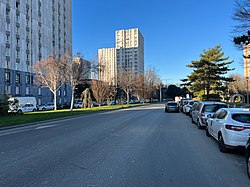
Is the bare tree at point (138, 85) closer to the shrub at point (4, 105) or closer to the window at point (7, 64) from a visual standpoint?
the window at point (7, 64)

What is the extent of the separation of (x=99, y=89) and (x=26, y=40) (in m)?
21.6

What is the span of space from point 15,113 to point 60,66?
1138cm

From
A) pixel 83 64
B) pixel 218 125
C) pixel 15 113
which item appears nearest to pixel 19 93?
pixel 83 64

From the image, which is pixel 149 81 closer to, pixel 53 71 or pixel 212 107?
pixel 53 71

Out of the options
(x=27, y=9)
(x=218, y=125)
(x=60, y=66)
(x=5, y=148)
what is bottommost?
(x=5, y=148)

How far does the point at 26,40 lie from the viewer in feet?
176

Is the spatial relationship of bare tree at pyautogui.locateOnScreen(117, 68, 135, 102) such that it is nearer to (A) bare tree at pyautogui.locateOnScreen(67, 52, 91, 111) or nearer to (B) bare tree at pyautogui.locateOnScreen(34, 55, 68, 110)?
(B) bare tree at pyautogui.locateOnScreen(34, 55, 68, 110)

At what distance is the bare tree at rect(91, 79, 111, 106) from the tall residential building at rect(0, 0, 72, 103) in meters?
8.17

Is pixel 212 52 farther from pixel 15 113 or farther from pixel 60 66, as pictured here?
pixel 15 113

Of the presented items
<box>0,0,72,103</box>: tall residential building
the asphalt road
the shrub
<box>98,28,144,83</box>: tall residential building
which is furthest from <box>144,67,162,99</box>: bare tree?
the asphalt road

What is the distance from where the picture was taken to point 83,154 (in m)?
7.24

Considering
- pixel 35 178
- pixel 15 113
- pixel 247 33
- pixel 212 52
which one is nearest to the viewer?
pixel 35 178

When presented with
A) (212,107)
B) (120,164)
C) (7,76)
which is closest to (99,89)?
(7,76)

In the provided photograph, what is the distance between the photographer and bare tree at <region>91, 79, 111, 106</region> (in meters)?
46.4
